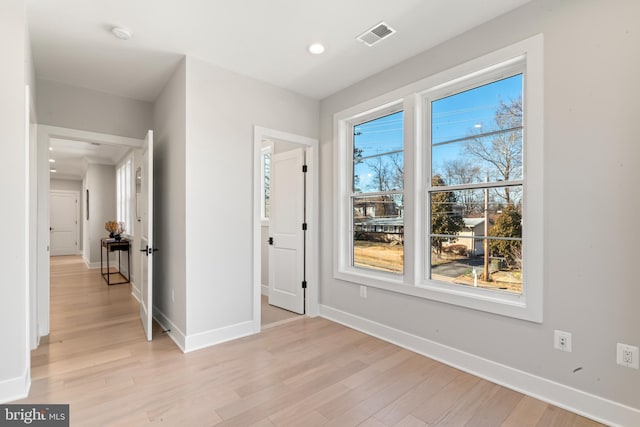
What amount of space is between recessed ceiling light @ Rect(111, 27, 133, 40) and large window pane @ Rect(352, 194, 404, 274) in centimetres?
263

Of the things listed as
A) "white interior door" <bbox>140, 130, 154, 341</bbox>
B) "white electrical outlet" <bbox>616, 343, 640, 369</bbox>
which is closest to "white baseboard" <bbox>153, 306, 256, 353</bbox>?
"white interior door" <bbox>140, 130, 154, 341</bbox>

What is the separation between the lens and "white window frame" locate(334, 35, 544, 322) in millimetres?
2143

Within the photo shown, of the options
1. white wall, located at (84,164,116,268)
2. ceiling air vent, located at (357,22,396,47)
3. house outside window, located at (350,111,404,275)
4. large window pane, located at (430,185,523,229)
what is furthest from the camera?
white wall, located at (84,164,116,268)

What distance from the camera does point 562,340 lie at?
2.04 meters

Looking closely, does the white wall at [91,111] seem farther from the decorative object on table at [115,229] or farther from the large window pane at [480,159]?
the large window pane at [480,159]

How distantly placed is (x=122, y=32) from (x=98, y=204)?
669 centimetres

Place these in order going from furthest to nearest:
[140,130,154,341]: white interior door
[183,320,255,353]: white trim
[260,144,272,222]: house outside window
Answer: [260,144,272,222]: house outside window < [140,130,154,341]: white interior door < [183,320,255,353]: white trim

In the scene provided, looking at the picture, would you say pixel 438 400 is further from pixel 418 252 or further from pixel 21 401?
pixel 21 401

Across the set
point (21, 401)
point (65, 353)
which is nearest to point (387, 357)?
point (21, 401)

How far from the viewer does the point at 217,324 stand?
306 cm

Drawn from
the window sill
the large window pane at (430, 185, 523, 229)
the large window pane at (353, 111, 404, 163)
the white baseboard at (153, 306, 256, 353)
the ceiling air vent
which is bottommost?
the white baseboard at (153, 306, 256, 353)

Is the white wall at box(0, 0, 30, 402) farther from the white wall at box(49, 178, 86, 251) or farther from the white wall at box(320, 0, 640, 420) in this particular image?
the white wall at box(49, 178, 86, 251)

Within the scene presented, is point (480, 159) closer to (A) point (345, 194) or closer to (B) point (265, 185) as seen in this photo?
(A) point (345, 194)

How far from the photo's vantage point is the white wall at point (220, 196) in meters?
2.93
